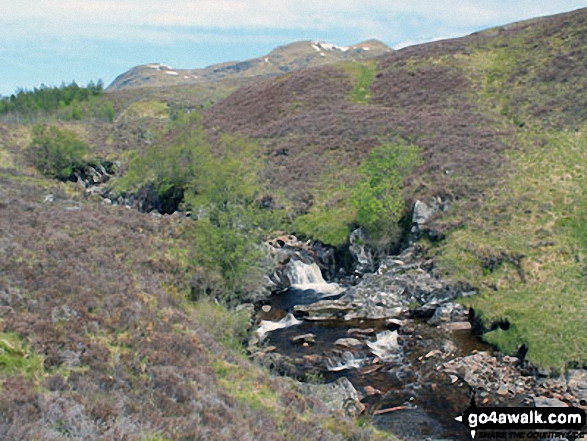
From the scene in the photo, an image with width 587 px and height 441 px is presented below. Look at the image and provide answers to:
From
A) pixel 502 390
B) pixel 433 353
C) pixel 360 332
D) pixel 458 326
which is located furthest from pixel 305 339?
pixel 502 390

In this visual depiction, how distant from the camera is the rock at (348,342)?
91.5 ft

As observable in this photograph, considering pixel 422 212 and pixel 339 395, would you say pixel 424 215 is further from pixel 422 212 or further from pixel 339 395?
pixel 339 395

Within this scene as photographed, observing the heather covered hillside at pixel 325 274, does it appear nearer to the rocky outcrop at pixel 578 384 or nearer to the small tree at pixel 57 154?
the rocky outcrop at pixel 578 384

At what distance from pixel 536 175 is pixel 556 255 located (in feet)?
40.2

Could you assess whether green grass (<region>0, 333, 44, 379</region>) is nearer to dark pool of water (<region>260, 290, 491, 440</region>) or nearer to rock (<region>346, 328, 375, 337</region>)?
dark pool of water (<region>260, 290, 491, 440</region>)

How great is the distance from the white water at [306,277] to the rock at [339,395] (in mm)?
15815

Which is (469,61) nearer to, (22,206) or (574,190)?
(574,190)

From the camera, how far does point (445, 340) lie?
2827 centimetres

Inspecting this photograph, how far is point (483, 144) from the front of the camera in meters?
52.5

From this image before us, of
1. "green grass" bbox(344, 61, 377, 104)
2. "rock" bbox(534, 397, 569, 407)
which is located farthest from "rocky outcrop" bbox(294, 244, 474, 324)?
"green grass" bbox(344, 61, 377, 104)

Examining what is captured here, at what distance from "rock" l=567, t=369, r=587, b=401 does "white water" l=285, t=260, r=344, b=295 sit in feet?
58.5

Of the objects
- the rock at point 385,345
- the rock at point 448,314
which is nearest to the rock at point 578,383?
the rock at point 448,314

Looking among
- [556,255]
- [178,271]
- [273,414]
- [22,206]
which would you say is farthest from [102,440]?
[556,255]

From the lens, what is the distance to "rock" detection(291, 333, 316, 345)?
28742 mm
